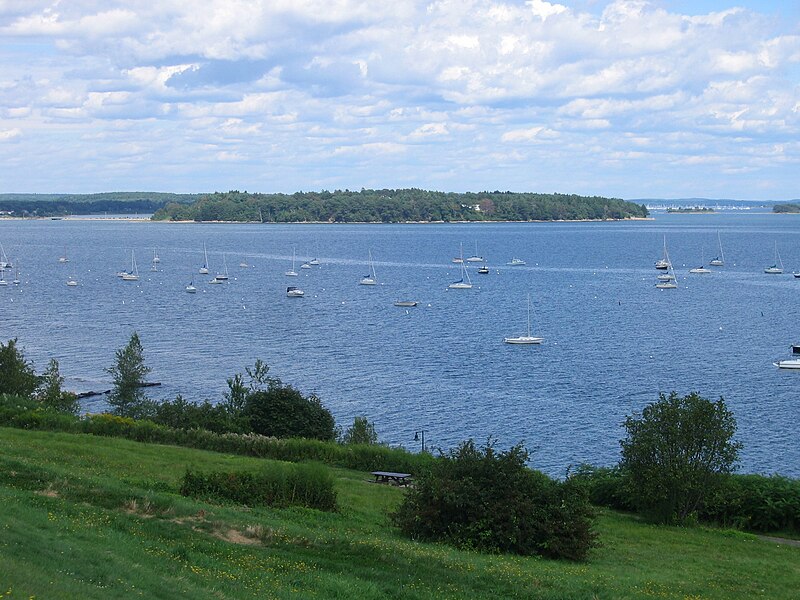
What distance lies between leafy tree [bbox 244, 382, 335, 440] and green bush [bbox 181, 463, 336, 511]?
47.9 feet

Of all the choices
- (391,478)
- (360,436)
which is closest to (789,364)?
(360,436)

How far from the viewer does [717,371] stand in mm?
64562

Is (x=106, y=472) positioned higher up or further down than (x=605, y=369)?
higher up

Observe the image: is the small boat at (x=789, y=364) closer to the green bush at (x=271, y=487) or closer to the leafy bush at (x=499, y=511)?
the leafy bush at (x=499, y=511)

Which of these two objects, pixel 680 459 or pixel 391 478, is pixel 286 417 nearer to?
pixel 391 478

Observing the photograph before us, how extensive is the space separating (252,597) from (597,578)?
781 centimetres

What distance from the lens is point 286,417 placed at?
39094 millimetres

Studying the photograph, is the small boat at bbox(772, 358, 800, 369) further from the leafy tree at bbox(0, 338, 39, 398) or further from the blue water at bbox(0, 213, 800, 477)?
the leafy tree at bbox(0, 338, 39, 398)

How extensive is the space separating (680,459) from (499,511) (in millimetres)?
9008

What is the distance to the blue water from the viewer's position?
167ft

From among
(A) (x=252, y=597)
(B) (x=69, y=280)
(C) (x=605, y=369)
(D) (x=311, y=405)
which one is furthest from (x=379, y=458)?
(B) (x=69, y=280)

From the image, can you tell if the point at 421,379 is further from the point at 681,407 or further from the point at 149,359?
the point at 681,407

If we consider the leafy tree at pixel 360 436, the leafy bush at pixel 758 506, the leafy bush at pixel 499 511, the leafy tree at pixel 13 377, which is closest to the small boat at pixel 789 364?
the leafy tree at pixel 360 436

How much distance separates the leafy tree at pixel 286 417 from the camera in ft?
128
